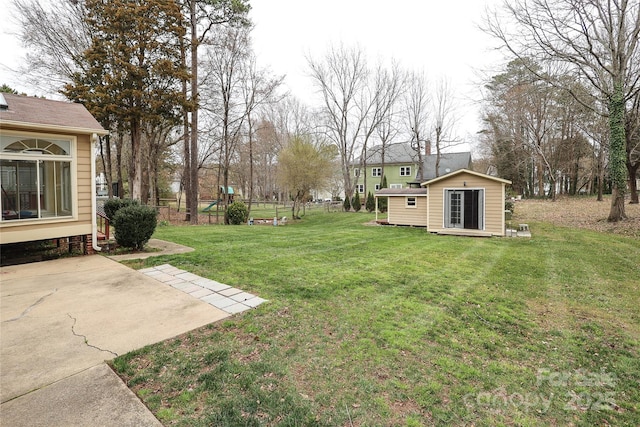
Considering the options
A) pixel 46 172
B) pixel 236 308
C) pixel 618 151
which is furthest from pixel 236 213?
pixel 618 151

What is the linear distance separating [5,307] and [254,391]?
3.80 metres

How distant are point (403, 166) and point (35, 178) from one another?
31.4 metres

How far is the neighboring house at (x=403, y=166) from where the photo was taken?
1212 inches

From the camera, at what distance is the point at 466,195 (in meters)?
12.0

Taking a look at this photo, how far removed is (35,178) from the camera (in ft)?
20.3

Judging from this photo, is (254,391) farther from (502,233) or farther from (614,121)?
(614,121)

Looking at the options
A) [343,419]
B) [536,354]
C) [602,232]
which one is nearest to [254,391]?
[343,419]

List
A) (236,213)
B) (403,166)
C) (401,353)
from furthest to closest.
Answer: (403,166), (236,213), (401,353)

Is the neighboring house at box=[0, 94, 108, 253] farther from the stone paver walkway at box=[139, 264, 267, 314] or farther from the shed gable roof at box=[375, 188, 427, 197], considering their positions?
the shed gable roof at box=[375, 188, 427, 197]

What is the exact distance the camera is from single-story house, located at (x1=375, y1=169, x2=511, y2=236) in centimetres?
1134

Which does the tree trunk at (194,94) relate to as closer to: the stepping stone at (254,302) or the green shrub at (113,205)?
the green shrub at (113,205)

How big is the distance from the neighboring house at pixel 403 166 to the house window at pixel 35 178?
A: 25.7 meters

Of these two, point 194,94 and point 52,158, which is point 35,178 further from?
point 194,94

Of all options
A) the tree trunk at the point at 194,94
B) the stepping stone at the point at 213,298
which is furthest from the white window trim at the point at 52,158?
the tree trunk at the point at 194,94
